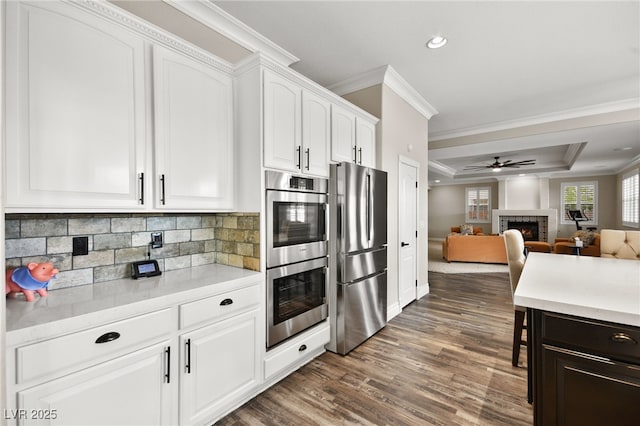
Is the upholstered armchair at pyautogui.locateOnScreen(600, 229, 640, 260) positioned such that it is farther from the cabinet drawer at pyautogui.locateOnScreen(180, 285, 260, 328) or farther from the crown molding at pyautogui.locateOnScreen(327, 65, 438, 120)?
the cabinet drawer at pyautogui.locateOnScreen(180, 285, 260, 328)

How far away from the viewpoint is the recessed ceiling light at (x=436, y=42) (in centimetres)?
274

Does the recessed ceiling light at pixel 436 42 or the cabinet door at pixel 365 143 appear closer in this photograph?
the recessed ceiling light at pixel 436 42

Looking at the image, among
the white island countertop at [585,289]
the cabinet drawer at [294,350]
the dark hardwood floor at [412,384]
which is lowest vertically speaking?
the dark hardwood floor at [412,384]

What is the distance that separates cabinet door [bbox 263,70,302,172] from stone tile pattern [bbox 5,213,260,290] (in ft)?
1.64

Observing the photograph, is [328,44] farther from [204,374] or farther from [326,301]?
[204,374]

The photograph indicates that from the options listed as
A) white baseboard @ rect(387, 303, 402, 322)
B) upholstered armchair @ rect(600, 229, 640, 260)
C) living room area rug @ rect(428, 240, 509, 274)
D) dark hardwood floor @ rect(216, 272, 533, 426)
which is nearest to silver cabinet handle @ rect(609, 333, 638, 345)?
dark hardwood floor @ rect(216, 272, 533, 426)

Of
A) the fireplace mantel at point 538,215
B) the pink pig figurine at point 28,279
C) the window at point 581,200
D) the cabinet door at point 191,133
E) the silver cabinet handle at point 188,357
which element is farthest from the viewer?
the window at point 581,200

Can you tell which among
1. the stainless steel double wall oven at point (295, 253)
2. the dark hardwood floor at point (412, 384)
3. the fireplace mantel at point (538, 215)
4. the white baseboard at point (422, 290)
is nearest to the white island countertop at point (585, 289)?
the dark hardwood floor at point (412, 384)

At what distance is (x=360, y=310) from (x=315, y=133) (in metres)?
1.75

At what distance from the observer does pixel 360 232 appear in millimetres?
2873

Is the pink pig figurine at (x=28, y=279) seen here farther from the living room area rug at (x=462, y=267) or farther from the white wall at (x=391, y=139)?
the living room area rug at (x=462, y=267)

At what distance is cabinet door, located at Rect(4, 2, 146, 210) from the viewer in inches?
51.6

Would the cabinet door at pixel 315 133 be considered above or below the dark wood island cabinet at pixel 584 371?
above

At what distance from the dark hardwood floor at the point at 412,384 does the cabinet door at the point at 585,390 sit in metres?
0.80
